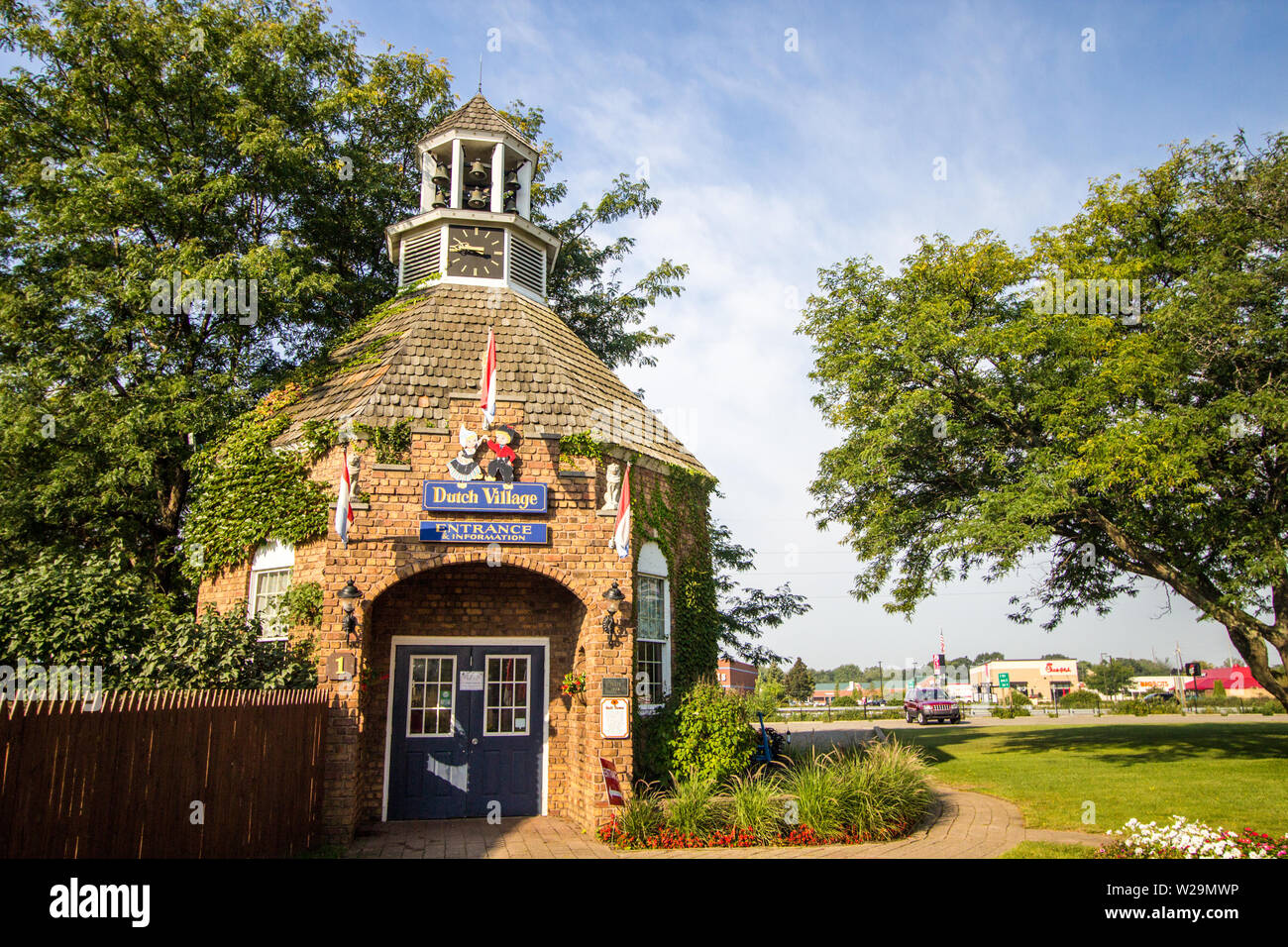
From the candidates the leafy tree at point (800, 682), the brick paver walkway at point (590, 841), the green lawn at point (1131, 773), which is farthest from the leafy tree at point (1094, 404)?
the leafy tree at point (800, 682)

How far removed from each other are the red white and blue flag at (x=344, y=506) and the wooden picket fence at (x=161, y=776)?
206 centimetres

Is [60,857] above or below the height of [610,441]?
below

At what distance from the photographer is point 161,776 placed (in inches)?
259

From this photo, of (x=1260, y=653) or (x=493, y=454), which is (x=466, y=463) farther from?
(x=1260, y=653)

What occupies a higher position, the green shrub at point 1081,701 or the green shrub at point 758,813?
the green shrub at point 758,813

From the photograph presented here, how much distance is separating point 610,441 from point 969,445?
411 inches

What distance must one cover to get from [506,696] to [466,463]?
3.74 metres

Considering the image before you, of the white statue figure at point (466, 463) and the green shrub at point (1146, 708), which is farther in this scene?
the green shrub at point (1146, 708)

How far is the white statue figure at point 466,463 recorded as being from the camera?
1088 cm

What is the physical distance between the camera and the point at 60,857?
5465 millimetres

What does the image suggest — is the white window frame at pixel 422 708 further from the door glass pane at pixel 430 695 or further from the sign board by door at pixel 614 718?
the sign board by door at pixel 614 718

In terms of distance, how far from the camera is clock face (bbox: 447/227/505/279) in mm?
14970
